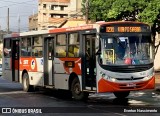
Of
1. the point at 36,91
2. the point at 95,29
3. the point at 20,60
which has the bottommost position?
the point at 36,91

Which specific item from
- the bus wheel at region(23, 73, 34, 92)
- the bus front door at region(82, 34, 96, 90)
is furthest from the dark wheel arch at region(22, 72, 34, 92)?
the bus front door at region(82, 34, 96, 90)

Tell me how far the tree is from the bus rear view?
15.2 metres

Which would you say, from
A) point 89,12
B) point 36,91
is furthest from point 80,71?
point 89,12

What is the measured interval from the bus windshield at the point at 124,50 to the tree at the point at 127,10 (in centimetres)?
1516

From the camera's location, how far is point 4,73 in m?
26.8

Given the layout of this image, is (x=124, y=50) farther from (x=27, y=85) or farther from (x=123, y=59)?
(x=27, y=85)

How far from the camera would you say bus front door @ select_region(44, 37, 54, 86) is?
2092 centimetres

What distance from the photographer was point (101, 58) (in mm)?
17266

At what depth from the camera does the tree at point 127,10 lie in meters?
33.1

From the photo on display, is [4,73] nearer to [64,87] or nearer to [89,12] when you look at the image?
[64,87]

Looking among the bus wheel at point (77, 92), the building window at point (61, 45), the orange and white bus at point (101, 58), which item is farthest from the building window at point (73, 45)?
the bus wheel at point (77, 92)

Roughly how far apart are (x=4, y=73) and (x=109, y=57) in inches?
437

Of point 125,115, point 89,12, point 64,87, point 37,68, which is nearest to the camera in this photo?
point 125,115

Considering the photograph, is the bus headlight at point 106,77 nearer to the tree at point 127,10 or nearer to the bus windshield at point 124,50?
the bus windshield at point 124,50
